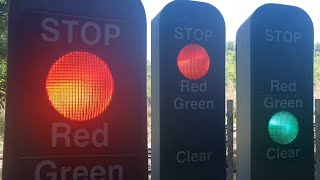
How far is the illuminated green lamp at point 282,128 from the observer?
2.75 m

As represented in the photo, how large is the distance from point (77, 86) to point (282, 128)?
1.60 metres

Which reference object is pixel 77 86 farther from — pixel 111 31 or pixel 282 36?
pixel 282 36

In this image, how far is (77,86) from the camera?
170 cm

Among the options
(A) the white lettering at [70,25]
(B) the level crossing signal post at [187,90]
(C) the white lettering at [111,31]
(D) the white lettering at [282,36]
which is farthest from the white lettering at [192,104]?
(A) the white lettering at [70,25]

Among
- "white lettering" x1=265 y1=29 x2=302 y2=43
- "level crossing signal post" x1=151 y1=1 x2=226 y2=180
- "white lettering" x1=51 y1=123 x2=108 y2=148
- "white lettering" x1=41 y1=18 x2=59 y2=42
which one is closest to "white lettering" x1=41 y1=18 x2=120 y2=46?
"white lettering" x1=41 y1=18 x2=59 y2=42

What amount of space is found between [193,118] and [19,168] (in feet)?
4.91

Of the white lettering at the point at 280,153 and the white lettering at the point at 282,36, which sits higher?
Result: the white lettering at the point at 282,36

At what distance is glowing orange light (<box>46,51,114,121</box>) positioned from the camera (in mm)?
1688

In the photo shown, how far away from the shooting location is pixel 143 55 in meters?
1.89

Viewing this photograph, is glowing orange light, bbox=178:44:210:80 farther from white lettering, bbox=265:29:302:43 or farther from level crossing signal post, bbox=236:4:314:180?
white lettering, bbox=265:29:302:43

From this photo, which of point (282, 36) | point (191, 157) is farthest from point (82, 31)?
point (282, 36)

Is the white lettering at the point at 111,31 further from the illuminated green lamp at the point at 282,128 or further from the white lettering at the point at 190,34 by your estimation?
the illuminated green lamp at the point at 282,128

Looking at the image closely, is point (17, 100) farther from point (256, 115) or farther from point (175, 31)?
point (256, 115)

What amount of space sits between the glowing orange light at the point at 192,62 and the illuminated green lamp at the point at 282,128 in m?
0.58
